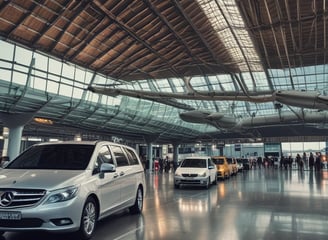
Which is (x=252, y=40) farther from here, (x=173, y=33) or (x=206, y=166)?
(x=206, y=166)

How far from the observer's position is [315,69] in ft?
109

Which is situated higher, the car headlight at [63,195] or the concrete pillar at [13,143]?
the concrete pillar at [13,143]

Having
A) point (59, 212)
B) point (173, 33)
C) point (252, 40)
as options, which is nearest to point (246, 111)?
point (252, 40)

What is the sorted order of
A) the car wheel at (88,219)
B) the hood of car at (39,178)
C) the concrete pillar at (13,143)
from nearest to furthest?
the hood of car at (39,178), the car wheel at (88,219), the concrete pillar at (13,143)

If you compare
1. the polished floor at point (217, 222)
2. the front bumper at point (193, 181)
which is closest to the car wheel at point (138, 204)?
the polished floor at point (217, 222)

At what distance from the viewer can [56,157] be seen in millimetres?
7129

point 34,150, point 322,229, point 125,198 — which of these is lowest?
point 322,229

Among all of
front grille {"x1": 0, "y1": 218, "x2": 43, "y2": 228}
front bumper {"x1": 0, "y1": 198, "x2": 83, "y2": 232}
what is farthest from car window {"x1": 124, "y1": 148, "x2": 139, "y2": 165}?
front grille {"x1": 0, "y1": 218, "x2": 43, "y2": 228}

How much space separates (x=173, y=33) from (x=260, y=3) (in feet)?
18.2

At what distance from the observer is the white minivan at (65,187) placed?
5.45 meters

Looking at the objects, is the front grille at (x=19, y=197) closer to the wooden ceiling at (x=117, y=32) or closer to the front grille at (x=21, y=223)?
the front grille at (x=21, y=223)

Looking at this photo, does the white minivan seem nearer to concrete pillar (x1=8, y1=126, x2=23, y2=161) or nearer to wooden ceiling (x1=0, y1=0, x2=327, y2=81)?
wooden ceiling (x1=0, y1=0, x2=327, y2=81)

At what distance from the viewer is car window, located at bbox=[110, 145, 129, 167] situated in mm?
8023

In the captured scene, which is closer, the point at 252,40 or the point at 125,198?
the point at 125,198
